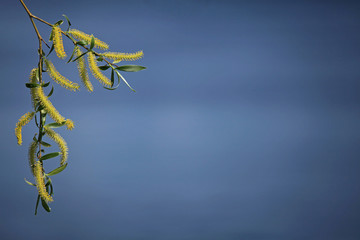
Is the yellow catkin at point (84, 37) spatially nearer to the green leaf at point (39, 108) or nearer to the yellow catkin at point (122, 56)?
the yellow catkin at point (122, 56)

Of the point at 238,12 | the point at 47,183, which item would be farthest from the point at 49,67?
the point at 238,12

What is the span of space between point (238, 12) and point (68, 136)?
2066 millimetres

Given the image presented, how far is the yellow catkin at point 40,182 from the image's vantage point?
0.62 meters

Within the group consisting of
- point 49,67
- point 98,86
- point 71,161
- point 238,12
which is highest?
point 238,12

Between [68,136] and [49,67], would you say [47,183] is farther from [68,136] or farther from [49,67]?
[68,136]

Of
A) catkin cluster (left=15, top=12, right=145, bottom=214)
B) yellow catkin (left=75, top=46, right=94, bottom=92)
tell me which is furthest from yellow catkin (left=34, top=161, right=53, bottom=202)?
yellow catkin (left=75, top=46, right=94, bottom=92)

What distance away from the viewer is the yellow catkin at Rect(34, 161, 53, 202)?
622mm

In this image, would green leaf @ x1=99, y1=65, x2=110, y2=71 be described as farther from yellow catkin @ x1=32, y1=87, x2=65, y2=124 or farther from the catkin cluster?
yellow catkin @ x1=32, y1=87, x2=65, y2=124

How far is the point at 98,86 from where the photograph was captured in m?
4.04

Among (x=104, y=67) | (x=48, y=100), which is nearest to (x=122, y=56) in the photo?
(x=104, y=67)

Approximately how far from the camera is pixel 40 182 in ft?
2.04

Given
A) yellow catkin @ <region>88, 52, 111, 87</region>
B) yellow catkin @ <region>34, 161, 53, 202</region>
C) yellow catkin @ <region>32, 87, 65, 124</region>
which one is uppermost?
yellow catkin @ <region>88, 52, 111, 87</region>

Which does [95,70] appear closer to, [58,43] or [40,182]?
[58,43]

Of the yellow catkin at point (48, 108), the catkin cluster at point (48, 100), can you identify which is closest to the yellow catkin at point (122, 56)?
the catkin cluster at point (48, 100)
